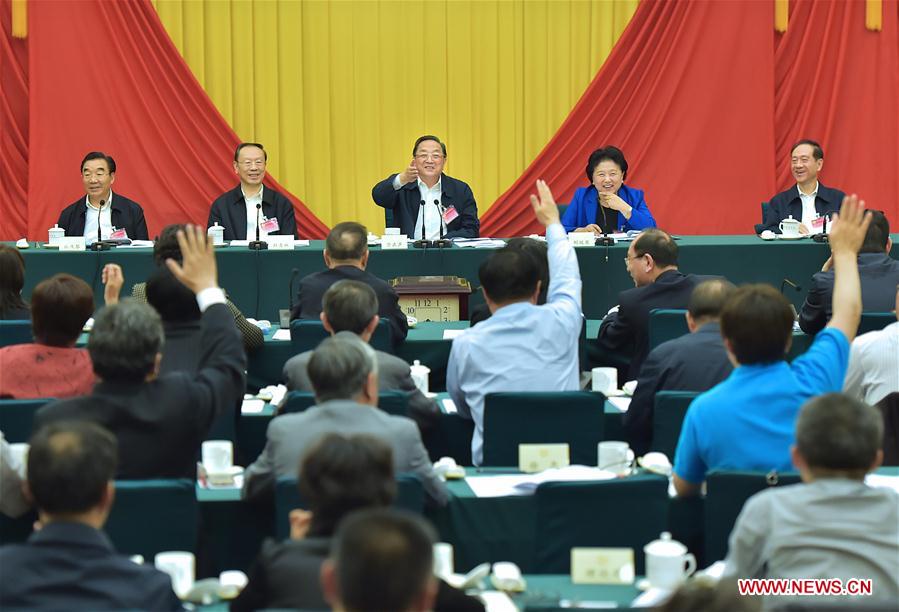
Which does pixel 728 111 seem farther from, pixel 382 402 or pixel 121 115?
pixel 382 402

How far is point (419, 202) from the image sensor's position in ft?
26.1

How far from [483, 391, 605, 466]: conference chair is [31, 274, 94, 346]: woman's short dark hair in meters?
1.16

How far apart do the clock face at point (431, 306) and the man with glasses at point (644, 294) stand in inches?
45.8

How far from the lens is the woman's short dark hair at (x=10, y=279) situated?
5.16 meters

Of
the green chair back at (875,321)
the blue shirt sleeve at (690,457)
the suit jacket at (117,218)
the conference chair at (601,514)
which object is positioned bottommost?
the conference chair at (601,514)

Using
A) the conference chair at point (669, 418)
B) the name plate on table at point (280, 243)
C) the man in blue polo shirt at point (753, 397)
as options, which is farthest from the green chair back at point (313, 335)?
the man in blue polo shirt at point (753, 397)

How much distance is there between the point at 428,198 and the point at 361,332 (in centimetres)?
410

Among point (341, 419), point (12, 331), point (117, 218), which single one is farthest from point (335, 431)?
point (117, 218)

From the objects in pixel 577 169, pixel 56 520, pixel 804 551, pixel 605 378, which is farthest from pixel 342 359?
pixel 577 169

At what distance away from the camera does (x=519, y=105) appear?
32.1ft

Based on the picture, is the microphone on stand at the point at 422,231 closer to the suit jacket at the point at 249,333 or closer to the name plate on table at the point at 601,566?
the suit jacket at the point at 249,333

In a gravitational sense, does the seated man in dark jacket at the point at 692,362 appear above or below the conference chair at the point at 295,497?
above

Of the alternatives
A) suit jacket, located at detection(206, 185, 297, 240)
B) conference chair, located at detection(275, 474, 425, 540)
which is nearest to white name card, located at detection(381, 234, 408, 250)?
suit jacket, located at detection(206, 185, 297, 240)

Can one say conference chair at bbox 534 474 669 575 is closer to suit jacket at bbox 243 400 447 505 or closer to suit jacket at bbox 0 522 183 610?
suit jacket at bbox 243 400 447 505
